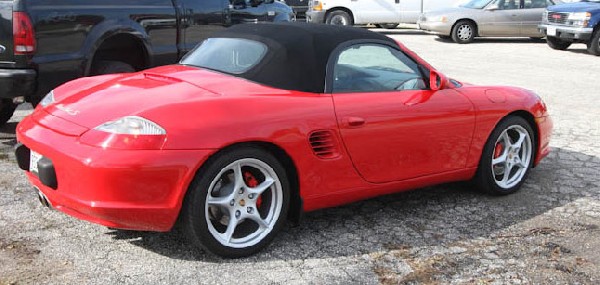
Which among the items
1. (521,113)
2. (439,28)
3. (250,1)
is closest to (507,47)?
(439,28)

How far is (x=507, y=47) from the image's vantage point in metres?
16.4

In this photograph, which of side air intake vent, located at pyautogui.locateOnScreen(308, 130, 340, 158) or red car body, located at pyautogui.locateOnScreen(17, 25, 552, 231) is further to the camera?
side air intake vent, located at pyautogui.locateOnScreen(308, 130, 340, 158)

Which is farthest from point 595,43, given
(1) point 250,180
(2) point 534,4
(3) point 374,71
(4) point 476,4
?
(1) point 250,180

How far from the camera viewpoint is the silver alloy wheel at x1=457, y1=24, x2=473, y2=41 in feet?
56.7

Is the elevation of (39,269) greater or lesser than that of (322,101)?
lesser

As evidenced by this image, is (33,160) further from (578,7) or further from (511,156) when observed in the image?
(578,7)

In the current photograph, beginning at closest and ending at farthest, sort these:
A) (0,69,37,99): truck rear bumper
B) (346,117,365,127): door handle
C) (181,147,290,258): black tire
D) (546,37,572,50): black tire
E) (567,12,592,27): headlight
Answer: (181,147,290,258): black tire → (346,117,365,127): door handle → (0,69,37,99): truck rear bumper → (567,12,592,27): headlight → (546,37,572,50): black tire

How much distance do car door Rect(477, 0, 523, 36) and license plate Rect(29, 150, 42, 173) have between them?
15.4m

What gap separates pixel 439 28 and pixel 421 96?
1380cm

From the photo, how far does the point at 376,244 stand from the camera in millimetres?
3781

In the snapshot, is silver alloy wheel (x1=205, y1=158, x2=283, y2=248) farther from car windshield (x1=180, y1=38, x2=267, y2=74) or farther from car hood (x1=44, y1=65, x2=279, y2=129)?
car windshield (x1=180, y1=38, x2=267, y2=74)

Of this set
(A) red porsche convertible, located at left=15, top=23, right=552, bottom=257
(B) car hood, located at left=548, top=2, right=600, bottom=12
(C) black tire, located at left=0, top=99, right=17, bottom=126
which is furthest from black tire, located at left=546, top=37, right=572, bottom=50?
(C) black tire, located at left=0, top=99, right=17, bottom=126

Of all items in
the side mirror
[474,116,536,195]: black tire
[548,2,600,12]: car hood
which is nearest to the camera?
the side mirror

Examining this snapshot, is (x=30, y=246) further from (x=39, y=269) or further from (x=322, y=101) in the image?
(x=322, y=101)
